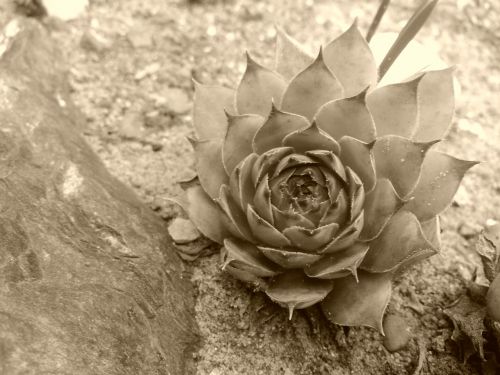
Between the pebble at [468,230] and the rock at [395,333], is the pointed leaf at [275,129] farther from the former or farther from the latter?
the pebble at [468,230]

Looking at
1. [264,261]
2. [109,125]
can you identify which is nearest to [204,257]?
[264,261]

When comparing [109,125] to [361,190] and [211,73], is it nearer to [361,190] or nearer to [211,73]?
[211,73]

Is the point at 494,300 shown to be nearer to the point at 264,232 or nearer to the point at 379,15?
the point at 264,232

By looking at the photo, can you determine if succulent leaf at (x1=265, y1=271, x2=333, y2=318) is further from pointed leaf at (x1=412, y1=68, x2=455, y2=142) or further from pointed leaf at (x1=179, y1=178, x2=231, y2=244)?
pointed leaf at (x1=412, y1=68, x2=455, y2=142)

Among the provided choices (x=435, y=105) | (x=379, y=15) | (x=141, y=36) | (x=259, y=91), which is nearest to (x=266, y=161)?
(x=259, y=91)

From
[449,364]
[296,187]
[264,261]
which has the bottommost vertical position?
[449,364]

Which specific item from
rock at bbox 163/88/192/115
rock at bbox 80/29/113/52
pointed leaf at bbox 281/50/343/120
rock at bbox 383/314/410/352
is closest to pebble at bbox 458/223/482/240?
rock at bbox 383/314/410/352
